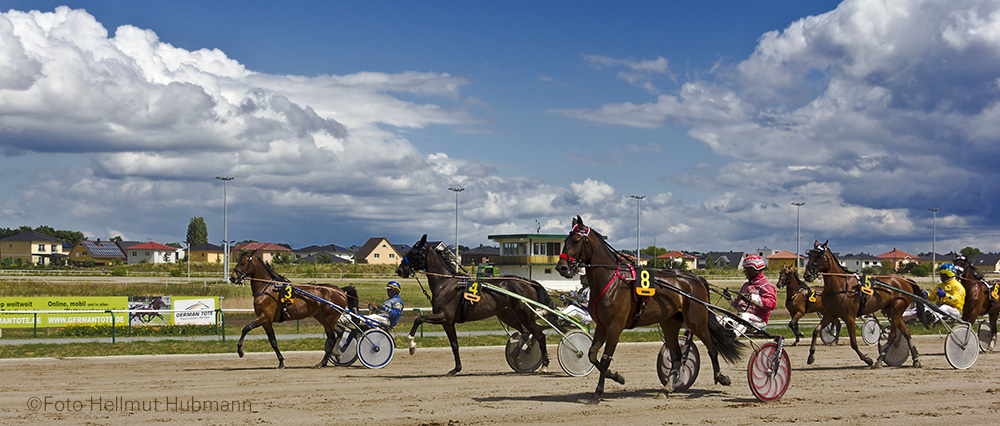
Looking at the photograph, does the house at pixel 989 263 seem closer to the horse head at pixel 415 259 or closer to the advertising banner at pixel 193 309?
the advertising banner at pixel 193 309

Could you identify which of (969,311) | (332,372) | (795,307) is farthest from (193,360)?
(969,311)

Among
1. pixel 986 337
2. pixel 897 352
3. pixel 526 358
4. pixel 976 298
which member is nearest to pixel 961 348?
pixel 897 352

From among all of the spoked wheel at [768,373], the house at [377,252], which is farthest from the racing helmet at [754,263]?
the house at [377,252]

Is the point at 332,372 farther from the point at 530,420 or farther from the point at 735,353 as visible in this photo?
the point at 735,353

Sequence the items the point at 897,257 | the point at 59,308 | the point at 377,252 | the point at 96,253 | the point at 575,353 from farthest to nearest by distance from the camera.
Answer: the point at 897,257, the point at 377,252, the point at 96,253, the point at 59,308, the point at 575,353

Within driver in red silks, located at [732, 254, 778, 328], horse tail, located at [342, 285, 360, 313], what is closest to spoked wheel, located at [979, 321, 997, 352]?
driver in red silks, located at [732, 254, 778, 328]

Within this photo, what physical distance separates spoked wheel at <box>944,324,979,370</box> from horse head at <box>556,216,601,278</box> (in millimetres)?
7236

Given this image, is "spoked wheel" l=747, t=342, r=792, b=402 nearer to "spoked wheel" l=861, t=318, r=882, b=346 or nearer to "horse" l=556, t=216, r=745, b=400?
"horse" l=556, t=216, r=745, b=400

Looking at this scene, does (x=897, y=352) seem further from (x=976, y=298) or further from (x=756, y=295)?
(x=756, y=295)

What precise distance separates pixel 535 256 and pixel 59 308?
30.6m

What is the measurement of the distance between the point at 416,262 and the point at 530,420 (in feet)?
15.7

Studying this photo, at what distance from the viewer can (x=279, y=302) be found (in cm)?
1340

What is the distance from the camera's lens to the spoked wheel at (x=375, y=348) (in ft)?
41.5

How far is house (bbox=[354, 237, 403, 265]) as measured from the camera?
363ft
